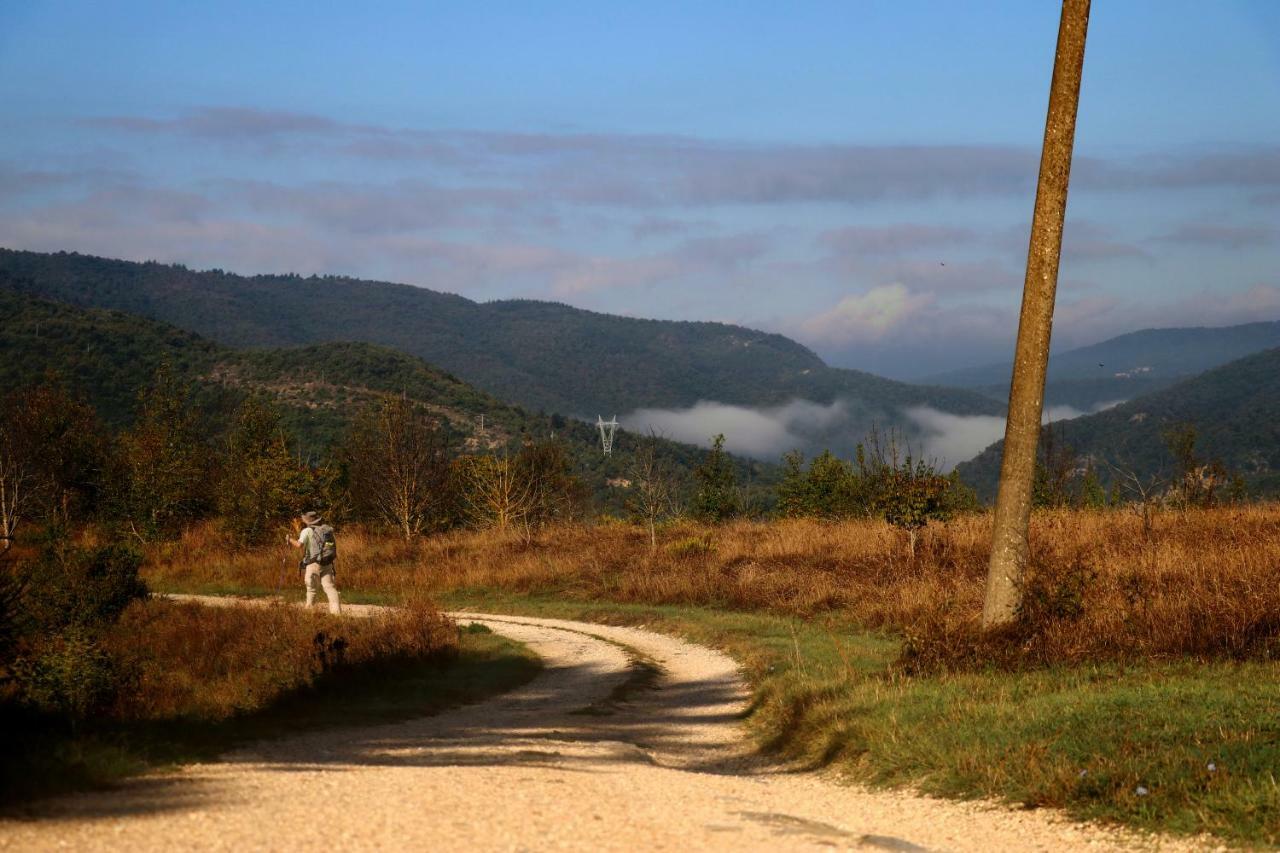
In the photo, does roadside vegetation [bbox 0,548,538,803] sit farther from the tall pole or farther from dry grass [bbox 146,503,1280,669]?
the tall pole

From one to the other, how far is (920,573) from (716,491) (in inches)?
969

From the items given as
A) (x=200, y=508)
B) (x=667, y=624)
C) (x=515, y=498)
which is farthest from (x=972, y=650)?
(x=200, y=508)

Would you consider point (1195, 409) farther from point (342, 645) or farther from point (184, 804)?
point (184, 804)

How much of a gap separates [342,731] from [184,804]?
568cm

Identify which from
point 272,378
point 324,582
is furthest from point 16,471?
point 272,378

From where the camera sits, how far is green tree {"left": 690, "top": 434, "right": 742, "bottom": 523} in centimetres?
4872

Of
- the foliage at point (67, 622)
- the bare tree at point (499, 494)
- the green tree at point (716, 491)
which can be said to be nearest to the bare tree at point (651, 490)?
the green tree at point (716, 491)

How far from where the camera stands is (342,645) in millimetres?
15938

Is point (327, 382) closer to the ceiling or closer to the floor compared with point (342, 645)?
closer to the ceiling

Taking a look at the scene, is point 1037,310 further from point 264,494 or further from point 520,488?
point 520,488

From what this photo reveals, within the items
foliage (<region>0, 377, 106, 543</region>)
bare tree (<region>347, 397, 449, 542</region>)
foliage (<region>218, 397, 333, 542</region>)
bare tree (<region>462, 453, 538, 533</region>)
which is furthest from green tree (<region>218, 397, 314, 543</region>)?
foliage (<region>0, 377, 106, 543</region>)

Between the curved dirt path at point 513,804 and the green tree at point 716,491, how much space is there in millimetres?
35311

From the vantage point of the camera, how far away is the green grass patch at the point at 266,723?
759 centimetres

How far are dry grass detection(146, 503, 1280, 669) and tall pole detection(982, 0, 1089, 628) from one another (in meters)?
0.55
